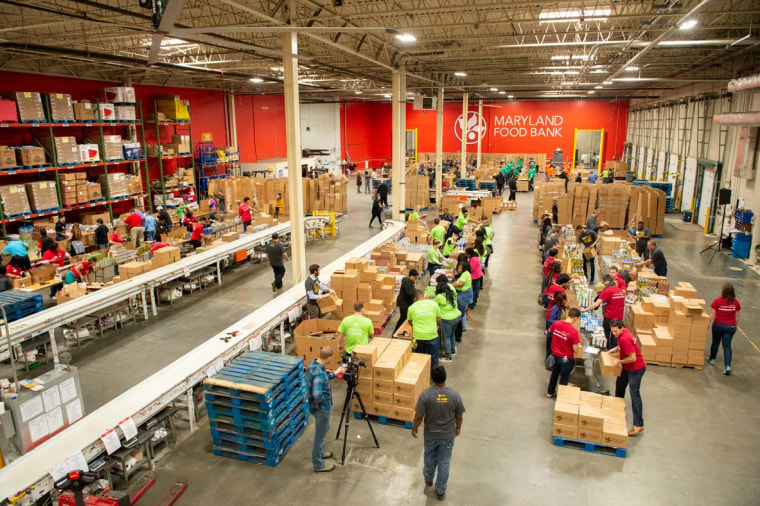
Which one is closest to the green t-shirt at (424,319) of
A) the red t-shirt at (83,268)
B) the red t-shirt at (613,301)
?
the red t-shirt at (613,301)

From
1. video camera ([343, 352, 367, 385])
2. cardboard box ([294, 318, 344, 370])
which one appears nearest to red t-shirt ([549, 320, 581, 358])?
video camera ([343, 352, 367, 385])

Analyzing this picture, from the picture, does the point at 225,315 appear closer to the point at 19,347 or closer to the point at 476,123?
the point at 19,347

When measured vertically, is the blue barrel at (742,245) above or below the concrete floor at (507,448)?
above

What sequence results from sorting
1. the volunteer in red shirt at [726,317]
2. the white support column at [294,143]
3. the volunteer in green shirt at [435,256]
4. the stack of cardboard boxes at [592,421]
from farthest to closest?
the volunteer in green shirt at [435,256]
the white support column at [294,143]
the volunteer in red shirt at [726,317]
the stack of cardboard boxes at [592,421]

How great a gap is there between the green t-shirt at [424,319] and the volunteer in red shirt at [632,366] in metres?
2.45

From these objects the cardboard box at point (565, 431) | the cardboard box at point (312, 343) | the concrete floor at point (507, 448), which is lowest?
the concrete floor at point (507, 448)

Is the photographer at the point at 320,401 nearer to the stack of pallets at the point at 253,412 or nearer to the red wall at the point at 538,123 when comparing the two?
the stack of pallets at the point at 253,412

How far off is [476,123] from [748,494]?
36.0 meters

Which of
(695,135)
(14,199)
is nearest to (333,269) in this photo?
(14,199)

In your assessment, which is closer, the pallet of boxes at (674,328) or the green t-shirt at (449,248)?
the pallet of boxes at (674,328)

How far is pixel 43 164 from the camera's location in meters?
15.2

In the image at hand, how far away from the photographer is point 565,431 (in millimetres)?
6293

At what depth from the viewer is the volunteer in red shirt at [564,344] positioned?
6.84 m

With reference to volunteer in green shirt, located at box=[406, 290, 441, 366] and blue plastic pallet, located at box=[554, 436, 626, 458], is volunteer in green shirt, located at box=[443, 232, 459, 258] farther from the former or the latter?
blue plastic pallet, located at box=[554, 436, 626, 458]
